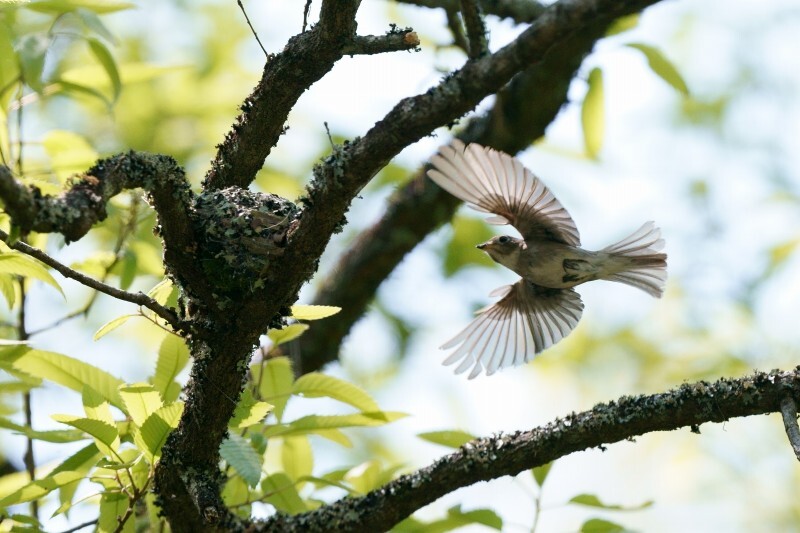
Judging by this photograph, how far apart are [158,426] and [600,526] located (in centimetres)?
142

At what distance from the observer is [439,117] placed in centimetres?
191

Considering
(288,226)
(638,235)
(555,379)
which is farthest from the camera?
(555,379)

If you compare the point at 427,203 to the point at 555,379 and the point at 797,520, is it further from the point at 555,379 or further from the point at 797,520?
the point at 797,520

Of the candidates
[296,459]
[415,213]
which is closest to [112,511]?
[296,459]

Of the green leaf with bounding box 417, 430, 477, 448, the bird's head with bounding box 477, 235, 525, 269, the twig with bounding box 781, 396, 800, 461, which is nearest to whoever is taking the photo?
the twig with bounding box 781, 396, 800, 461

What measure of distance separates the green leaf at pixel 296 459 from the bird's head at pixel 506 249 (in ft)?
3.40

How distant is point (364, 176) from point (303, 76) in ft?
1.69

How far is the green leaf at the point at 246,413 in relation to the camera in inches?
96.7

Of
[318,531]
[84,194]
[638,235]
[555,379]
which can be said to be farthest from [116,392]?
[555,379]

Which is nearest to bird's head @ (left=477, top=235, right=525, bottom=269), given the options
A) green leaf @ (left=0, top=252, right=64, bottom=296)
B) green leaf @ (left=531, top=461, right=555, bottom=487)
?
green leaf @ (left=531, top=461, right=555, bottom=487)

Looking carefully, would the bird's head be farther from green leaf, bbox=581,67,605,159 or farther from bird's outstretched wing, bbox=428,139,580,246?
green leaf, bbox=581,67,605,159

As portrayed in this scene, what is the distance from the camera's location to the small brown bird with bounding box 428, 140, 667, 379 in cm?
317

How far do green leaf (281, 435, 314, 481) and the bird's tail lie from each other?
1.36m

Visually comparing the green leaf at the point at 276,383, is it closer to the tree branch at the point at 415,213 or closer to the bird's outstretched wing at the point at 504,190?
the bird's outstretched wing at the point at 504,190
